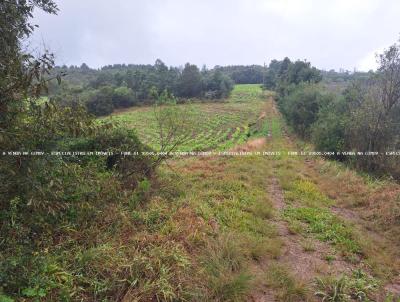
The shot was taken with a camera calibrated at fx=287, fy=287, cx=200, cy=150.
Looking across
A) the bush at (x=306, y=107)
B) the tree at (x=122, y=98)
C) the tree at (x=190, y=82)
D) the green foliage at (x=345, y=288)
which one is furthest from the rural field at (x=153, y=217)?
the tree at (x=190, y=82)

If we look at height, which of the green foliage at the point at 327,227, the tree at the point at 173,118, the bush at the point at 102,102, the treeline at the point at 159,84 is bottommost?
the green foliage at the point at 327,227

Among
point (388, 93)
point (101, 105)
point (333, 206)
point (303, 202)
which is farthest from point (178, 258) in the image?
point (101, 105)

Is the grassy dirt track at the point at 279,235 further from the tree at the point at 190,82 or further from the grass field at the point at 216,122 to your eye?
the tree at the point at 190,82

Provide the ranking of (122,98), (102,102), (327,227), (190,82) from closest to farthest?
(327,227)
(102,102)
(122,98)
(190,82)

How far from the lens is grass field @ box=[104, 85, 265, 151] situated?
25.7m

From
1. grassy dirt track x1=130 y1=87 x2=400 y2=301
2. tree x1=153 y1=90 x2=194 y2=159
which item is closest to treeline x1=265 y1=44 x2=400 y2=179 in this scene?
grassy dirt track x1=130 y1=87 x2=400 y2=301

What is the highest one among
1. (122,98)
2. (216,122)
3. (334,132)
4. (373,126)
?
(122,98)

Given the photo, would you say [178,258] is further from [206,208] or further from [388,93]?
[388,93]

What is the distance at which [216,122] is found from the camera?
3831 centimetres

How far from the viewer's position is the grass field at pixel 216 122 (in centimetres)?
2575

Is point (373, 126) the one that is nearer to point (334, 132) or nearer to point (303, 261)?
point (334, 132)

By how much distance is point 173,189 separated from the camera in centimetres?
848

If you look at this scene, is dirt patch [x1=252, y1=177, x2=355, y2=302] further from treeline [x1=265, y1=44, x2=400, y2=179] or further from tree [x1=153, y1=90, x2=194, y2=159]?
treeline [x1=265, y1=44, x2=400, y2=179]

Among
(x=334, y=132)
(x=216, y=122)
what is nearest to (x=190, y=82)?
(x=216, y=122)
